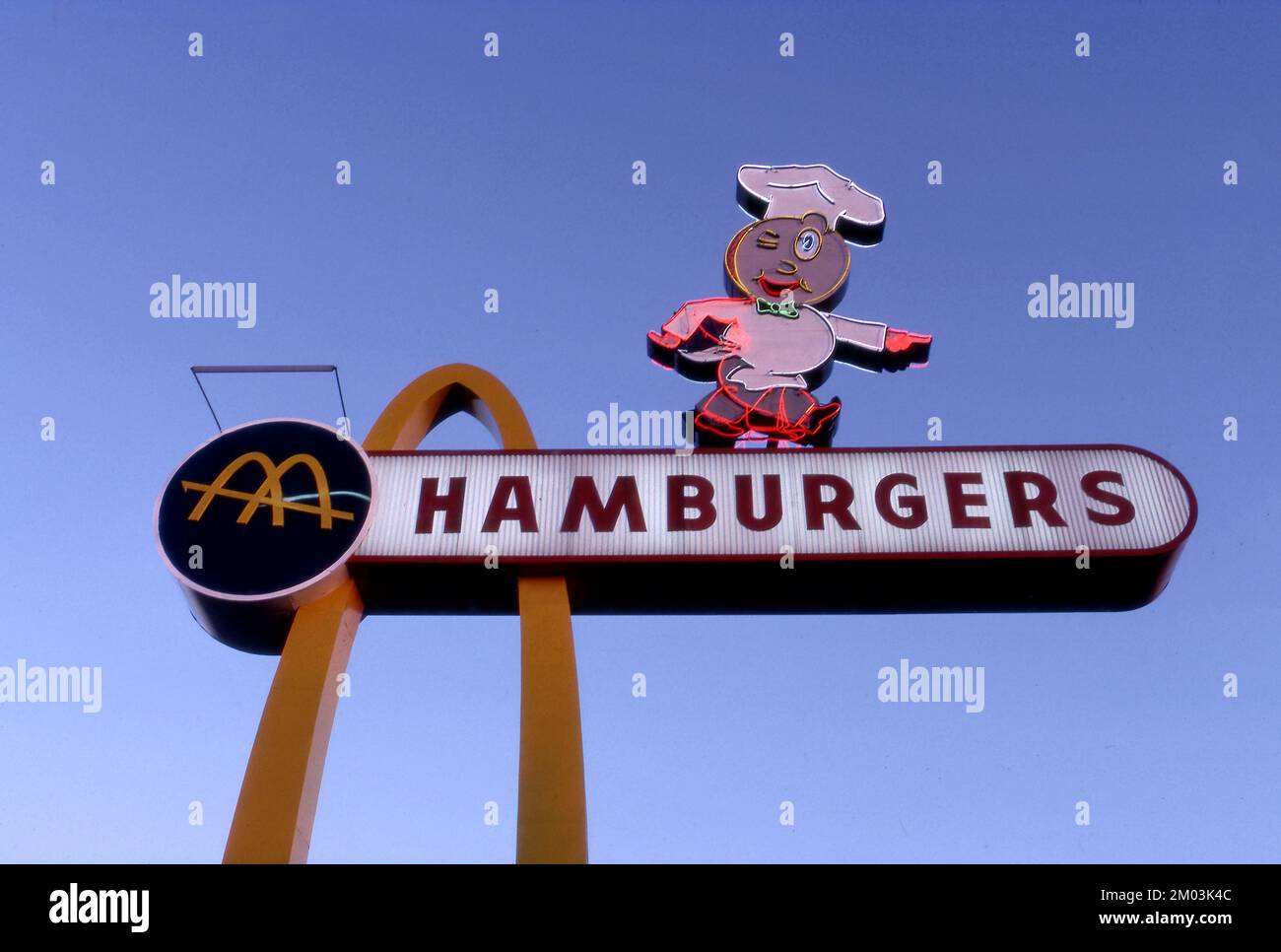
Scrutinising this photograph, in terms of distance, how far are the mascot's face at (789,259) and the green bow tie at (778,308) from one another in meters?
0.12

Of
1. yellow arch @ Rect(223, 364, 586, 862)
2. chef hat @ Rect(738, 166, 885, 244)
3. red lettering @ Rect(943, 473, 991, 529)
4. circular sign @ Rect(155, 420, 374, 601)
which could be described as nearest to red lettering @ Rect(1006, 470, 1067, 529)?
red lettering @ Rect(943, 473, 991, 529)

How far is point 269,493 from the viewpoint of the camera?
11.6m

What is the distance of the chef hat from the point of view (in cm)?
1407

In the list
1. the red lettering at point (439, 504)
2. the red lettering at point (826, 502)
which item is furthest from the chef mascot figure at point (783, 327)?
the red lettering at point (439, 504)

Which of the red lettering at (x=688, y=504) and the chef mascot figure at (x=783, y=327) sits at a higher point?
the chef mascot figure at (x=783, y=327)

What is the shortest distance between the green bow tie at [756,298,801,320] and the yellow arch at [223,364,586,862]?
389 cm

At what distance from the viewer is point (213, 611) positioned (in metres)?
11.0

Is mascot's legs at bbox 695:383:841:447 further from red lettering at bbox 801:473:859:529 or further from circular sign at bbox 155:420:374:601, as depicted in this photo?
circular sign at bbox 155:420:374:601

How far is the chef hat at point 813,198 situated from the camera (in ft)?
46.2

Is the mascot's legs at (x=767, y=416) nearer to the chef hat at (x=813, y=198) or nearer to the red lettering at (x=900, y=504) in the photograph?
the red lettering at (x=900, y=504)

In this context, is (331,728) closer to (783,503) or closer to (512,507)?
(512,507)

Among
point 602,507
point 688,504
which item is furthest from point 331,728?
point 688,504

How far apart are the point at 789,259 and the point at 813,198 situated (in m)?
1.03
